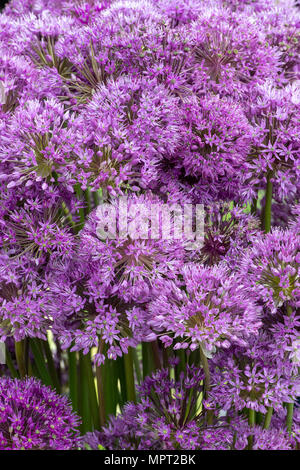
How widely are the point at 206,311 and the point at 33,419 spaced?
43cm

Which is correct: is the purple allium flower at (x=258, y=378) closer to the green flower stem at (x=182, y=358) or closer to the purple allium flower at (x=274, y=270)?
the purple allium flower at (x=274, y=270)

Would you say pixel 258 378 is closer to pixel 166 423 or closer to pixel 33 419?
pixel 166 423

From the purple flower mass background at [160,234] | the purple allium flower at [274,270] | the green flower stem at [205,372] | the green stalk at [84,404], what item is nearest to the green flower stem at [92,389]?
the purple flower mass background at [160,234]

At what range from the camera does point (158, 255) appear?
110 centimetres

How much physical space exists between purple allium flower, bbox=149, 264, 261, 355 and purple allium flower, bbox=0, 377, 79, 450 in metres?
0.29

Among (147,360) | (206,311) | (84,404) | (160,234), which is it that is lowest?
(84,404)

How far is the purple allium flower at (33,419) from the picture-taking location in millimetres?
1098

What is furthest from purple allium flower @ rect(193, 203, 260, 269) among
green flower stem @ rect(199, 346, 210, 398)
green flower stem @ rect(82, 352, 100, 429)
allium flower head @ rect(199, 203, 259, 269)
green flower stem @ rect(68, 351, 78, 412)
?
green flower stem @ rect(68, 351, 78, 412)

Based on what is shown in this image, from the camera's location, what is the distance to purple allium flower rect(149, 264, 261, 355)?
1.04 meters

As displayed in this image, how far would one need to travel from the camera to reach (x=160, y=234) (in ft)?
3.61

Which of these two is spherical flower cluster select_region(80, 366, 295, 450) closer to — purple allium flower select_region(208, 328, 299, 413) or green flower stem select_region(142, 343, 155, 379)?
purple allium flower select_region(208, 328, 299, 413)

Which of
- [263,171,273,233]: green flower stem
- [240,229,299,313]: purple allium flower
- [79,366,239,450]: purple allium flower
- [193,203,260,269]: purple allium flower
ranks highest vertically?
[263,171,273,233]: green flower stem

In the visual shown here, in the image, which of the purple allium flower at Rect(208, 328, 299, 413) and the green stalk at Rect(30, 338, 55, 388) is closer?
the purple allium flower at Rect(208, 328, 299, 413)

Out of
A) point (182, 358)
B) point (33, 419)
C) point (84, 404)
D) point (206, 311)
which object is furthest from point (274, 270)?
point (84, 404)
